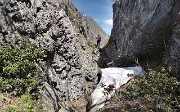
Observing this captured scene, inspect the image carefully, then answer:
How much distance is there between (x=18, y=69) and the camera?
14344mm

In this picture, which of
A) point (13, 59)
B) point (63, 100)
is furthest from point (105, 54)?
point (13, 59)

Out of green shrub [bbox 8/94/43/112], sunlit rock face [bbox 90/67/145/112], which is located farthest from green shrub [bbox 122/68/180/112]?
green shrub [bbox 8/94/43/112]

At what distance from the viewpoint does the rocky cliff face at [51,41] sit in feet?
51.0

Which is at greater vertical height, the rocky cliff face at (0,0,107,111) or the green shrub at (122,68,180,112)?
the rocky cliff face at (0,0,107,111)

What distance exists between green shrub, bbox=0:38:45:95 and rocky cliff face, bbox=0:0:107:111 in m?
0.67

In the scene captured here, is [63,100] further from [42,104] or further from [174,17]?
[174,17]

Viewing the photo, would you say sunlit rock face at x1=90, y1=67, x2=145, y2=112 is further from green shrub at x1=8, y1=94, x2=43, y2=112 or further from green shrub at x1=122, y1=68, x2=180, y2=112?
green shrub at x1=8, y1=94, x2=43, y2=112

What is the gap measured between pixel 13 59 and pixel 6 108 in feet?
9.07

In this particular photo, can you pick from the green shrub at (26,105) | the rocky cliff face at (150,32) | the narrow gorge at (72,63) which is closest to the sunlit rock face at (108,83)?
the narrow gorge at (72,63)

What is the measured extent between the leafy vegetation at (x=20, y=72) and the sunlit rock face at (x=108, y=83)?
3.90 metres

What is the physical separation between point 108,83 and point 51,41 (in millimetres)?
4201

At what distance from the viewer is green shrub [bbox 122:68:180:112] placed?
12070mm

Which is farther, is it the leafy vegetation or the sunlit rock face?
the sunlit rock face

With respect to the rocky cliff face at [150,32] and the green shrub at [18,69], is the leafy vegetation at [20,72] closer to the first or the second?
the green shrub at [18,69]
